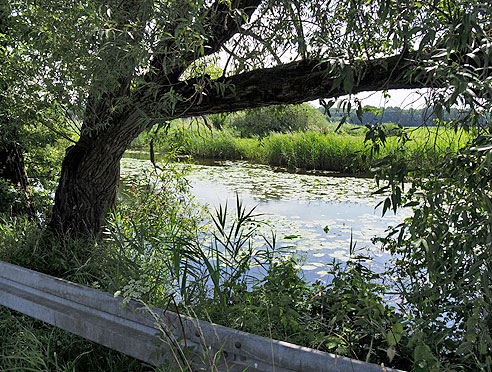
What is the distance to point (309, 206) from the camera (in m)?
10.5

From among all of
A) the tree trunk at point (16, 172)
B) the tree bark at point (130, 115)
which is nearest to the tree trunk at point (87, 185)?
the tree bark at point (130, 115)

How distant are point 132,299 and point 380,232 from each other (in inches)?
229

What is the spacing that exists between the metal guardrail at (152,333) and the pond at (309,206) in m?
2.12

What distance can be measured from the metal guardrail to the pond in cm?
212

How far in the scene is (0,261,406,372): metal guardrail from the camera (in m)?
2.56

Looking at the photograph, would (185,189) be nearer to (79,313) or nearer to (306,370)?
(79,313)

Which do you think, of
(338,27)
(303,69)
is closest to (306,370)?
(303,69)

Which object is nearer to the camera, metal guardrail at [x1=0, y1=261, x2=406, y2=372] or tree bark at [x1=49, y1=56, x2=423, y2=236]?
metal guardrail at [x1=0, y1=261, x2=406, y2=372]

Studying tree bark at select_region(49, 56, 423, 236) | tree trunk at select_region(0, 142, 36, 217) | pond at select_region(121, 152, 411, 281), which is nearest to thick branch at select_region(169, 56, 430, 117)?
tree bark at select_region(49, 56, 423, 236)

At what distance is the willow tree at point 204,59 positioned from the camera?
8.33ft

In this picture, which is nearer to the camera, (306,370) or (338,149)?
(306,370)

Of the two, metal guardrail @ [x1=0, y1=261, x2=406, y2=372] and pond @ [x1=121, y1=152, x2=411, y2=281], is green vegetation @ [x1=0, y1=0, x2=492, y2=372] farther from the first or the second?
pond @ [x1=121, y1=152, x2=411, y2=281]

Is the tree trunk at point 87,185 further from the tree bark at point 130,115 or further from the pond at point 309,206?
the pond at point 309,206

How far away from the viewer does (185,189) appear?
8070 millimetres
